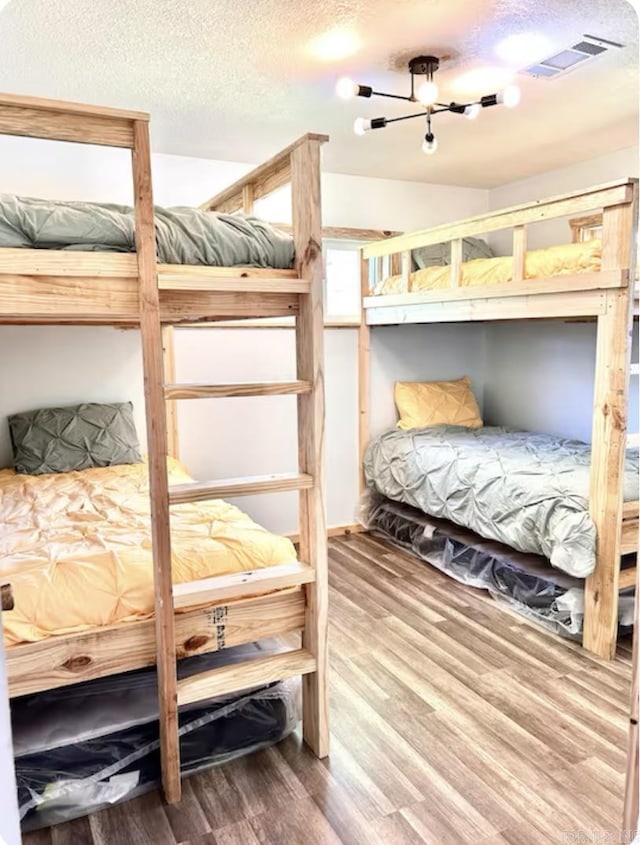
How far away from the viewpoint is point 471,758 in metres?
1.97

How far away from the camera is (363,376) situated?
432 cm

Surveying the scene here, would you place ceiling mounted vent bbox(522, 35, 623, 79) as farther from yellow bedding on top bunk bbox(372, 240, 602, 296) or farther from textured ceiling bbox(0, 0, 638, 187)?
yellow bedding on top bunk bbox(372, 240, 602, 296)

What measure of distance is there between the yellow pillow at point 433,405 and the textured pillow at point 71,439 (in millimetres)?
1906

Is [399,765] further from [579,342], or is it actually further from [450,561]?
[579,342]

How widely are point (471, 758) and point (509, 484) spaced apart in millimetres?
1396

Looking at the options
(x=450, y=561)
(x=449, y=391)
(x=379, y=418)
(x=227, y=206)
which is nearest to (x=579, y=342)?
(x=449, y=391)

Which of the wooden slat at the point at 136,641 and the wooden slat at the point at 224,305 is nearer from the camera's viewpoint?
the wooden slat at the point at 136,641

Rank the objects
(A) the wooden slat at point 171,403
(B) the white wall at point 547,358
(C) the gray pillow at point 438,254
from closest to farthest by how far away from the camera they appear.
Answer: (A) the wooden slat at point 171,403 < (B) the white wall at point 547,358 < (C) the gray pillow at point 438,254

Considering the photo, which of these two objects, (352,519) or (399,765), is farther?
(352,519)

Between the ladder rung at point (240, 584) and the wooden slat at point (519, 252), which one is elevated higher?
the wooden slat at point (519, 252)

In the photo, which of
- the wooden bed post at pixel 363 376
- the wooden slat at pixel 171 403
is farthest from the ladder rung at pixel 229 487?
the wooden bed post at pixel 363 376

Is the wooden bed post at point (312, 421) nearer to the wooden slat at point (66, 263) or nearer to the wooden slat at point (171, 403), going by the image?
the wooden slat at point (66, 263)

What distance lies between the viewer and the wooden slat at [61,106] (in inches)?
53.6

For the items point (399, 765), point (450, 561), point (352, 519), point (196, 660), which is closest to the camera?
point (399, 765)
